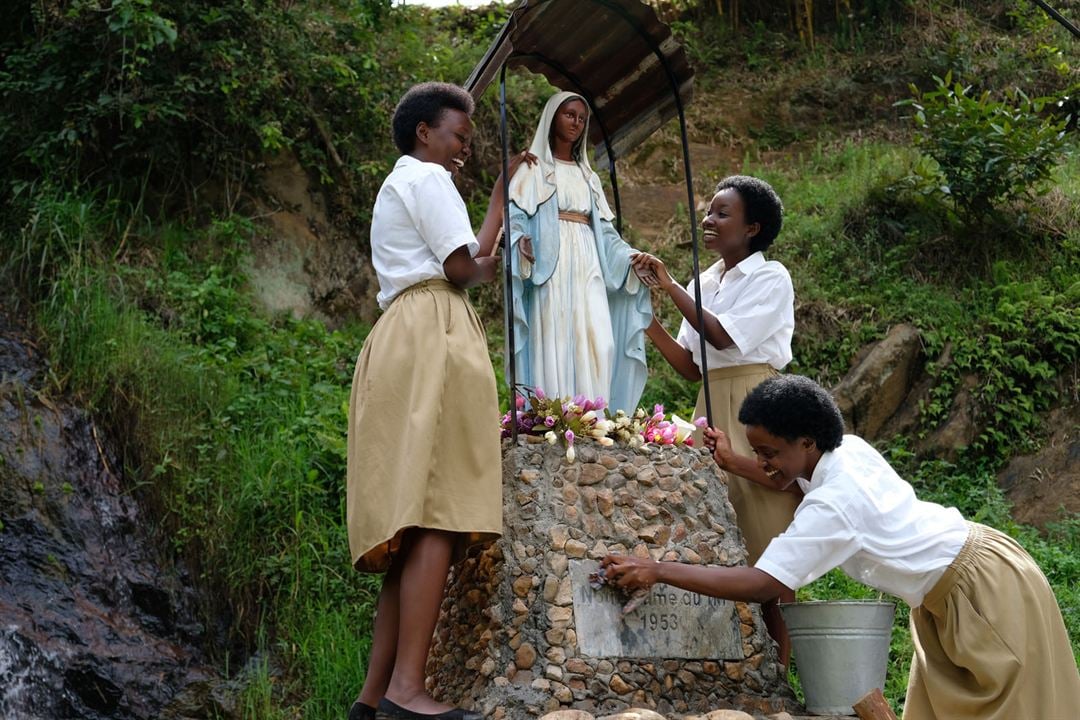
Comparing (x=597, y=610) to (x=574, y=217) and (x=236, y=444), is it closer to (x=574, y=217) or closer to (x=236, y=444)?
(x=574, y=217)

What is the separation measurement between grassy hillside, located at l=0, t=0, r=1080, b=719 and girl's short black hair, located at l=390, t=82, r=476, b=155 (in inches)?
125

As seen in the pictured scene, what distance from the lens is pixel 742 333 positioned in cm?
525

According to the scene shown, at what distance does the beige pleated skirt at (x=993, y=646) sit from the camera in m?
3.84

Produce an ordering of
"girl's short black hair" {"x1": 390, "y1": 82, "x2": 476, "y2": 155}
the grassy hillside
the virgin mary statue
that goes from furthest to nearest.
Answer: the grassy hillside
the virgin mary statue
"girl's short black hair" {"x1": 390, "y1": 82, "x2": 476, "y2": 155}

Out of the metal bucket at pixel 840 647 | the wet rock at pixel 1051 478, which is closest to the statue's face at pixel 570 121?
the metal bucket at pixel 840 647

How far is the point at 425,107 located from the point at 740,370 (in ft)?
5.89

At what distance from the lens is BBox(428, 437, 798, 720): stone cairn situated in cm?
446

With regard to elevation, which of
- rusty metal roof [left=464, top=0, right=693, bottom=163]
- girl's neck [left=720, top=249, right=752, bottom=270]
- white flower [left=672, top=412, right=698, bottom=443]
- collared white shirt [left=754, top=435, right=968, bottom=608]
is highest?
rusty metal roof [left=464, top=0, right=693, bottom=163]

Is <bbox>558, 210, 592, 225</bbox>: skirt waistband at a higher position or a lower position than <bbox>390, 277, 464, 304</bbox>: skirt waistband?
higher

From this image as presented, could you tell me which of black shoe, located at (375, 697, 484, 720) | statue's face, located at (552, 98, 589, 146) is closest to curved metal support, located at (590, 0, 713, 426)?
statue's face, located at (552, 98, 589, 146)

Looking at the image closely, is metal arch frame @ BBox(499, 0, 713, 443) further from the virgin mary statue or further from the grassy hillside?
the grassy hillside

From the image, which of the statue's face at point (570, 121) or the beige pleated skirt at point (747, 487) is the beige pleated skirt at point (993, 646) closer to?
the beige pleated skirt at point (747, 487)

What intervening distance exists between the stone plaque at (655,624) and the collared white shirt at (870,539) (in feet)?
2.15

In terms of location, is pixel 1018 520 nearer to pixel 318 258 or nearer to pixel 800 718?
pixel 800 718
